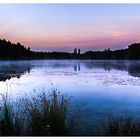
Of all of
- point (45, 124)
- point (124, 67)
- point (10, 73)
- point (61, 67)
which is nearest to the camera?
point (45, 124)

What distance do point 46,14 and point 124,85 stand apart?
9.70 ft

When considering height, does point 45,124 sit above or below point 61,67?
above

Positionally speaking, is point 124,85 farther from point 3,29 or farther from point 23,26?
point 3,29

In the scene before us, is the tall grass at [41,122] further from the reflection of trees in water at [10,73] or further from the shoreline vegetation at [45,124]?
the reflection of trees in water at [10,73]

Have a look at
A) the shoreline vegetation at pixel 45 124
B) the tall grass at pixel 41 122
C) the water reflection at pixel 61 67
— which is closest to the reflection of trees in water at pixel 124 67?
the water reflection at pixel 61 67

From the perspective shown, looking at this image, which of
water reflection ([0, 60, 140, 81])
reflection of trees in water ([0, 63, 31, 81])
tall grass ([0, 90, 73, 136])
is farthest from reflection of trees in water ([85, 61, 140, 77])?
tall grass ([0, 90, 73, 136])

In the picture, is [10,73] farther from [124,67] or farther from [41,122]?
[41,122]

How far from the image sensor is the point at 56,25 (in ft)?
37.5

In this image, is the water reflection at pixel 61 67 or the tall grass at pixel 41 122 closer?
the tall grass at pixel 41 122

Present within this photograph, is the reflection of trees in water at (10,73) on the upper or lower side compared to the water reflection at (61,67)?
upper

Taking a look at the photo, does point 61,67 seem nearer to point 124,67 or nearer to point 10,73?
point 124,67

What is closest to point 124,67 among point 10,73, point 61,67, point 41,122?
point 61,67

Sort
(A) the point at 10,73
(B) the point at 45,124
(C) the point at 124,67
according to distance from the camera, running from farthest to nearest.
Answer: (C) the point at 124,67 < (A) the point at 10,73 < (B) the point at 45,124

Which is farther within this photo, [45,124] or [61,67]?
[61,67]
